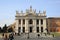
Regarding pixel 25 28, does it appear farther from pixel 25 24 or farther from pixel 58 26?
pixel 58 26

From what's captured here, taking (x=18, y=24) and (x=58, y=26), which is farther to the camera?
(x=58, y=26)

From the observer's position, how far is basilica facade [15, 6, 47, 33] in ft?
268

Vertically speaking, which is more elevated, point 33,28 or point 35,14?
point 35,14

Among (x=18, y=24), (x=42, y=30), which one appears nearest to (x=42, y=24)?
(x=42, y=30)

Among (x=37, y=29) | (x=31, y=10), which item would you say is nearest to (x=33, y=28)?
(x=37, y=29)

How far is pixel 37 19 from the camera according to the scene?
82.2 m

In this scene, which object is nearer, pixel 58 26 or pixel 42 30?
pixel 42 30

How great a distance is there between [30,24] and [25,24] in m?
1.95

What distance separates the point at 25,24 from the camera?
270 ft

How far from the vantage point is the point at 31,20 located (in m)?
82.4

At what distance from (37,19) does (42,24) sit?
272 cm

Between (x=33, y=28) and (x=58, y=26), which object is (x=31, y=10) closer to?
(x=33, y=28)

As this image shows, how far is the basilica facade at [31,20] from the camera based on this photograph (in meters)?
81.6

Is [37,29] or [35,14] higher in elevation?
[35,14]
